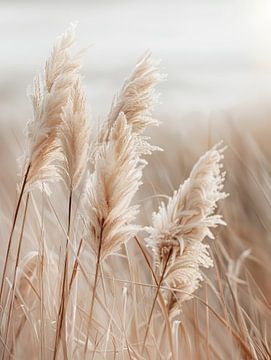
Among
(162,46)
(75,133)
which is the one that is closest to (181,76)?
(162,46)

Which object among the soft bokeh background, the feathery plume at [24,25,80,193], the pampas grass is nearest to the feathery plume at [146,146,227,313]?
the pampas grass

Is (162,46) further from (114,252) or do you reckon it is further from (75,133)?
(114,252)

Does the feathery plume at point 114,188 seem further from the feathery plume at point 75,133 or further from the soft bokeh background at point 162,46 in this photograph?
the soft bokeh background at point 162,46

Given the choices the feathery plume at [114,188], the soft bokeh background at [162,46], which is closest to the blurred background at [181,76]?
the soft bokeh background at [162,46]

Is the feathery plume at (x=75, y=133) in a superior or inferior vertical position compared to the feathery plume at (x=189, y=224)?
superior

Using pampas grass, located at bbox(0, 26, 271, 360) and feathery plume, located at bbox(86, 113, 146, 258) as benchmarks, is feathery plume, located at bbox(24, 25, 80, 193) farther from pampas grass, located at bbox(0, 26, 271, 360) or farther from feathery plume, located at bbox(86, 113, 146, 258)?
feathery plume, located at bbox(86, 113, 146, 258)

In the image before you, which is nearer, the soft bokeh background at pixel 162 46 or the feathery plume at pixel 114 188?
the feathery plume at pixel 114 188

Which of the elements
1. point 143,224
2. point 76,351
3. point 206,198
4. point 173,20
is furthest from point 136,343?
point 173,20
